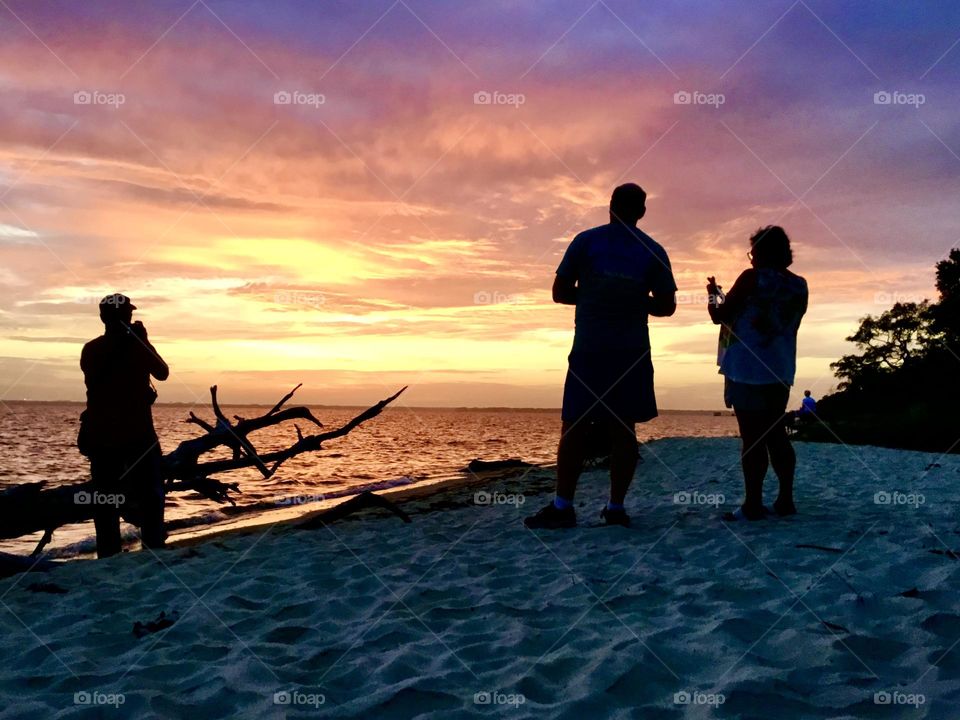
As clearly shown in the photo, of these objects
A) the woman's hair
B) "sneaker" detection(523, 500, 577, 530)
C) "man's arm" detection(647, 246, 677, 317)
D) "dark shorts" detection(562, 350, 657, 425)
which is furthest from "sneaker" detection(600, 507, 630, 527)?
the woman's hair

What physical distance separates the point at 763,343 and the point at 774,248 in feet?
2.65

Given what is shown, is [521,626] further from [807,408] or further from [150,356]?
[807,408]

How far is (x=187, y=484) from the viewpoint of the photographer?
7676mm

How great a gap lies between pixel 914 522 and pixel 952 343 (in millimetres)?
42906

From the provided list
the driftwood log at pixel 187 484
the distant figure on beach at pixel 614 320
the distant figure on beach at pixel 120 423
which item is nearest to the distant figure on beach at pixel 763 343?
the distant figure on beach at pixel 614 320

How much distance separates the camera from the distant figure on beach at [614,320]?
5.28 m

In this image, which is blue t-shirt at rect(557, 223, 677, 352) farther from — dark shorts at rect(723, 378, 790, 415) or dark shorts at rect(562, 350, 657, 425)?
dark shorts at rect(723, 378, 790, 415)

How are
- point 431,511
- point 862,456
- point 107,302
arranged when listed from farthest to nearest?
point 862,456
point 431,511
point 107,302

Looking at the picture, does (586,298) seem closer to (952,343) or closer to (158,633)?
(158,633)

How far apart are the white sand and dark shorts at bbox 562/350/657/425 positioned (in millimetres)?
973

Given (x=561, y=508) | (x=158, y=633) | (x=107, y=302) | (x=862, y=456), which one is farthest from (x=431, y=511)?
(x=862, y=456)

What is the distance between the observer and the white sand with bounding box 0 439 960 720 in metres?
2.65

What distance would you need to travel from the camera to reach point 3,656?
3.43 meters

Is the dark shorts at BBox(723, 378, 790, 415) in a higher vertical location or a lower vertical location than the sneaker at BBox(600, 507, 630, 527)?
higher
